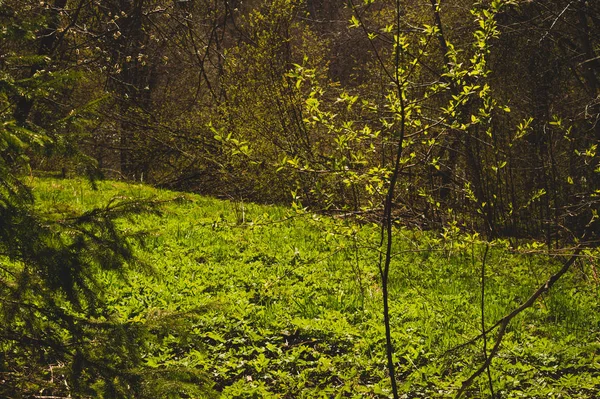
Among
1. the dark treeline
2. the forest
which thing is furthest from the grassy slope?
the dark treeline

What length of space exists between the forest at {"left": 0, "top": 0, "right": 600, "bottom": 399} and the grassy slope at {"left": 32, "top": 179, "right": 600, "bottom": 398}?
31 mm

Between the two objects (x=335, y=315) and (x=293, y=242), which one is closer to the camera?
(x=335, y=315)

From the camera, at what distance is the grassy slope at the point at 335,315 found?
509 cm

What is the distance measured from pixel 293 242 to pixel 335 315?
272 centimetres

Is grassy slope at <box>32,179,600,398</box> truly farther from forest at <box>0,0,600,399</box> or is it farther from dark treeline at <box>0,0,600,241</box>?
dark treeline at <box>0,0,600,241</box>

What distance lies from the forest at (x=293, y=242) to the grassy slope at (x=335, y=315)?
3 cm

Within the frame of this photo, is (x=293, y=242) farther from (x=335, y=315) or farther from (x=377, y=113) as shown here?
(x=335, y=315)

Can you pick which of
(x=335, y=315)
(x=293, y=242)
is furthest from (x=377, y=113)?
(x=335, y=315)

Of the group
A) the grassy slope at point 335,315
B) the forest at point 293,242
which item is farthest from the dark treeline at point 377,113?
the grassy slope at point 335,315

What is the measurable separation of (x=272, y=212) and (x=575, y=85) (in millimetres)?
6150

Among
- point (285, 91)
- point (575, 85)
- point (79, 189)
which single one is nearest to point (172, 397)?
point (79, 189)

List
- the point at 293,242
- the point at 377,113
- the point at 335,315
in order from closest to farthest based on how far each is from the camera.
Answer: the point at 335,315, the point at 377,113, the point at 293,242

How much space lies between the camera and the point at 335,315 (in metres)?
6.43

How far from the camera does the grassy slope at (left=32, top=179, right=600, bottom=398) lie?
16.7ft
